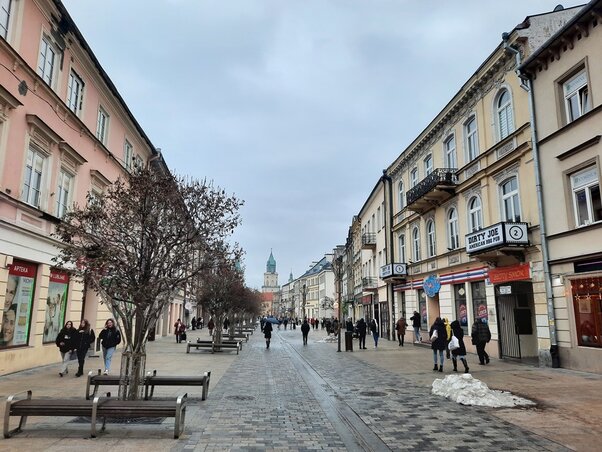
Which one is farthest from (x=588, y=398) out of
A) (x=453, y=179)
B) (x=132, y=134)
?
(x=132, y=134)

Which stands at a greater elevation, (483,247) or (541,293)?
(483,247)

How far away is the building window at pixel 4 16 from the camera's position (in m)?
12.5

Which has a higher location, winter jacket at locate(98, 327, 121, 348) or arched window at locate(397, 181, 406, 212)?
arched window at locate(397, 181, 406, 212)

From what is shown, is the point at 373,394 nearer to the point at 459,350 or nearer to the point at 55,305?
the point at 459,350

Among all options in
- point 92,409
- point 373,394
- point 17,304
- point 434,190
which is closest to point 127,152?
point 17,304

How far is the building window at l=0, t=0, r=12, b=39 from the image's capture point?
494 inches

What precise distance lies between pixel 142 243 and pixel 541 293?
523 inches

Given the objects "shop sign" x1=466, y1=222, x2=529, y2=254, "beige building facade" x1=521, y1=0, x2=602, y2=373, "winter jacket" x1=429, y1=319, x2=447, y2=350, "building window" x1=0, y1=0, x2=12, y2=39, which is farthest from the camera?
"shop sign" x1=466, y1=222, x2=529, y2=254

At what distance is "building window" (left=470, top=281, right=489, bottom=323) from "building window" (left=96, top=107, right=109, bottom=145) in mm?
18137

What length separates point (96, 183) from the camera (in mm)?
20188

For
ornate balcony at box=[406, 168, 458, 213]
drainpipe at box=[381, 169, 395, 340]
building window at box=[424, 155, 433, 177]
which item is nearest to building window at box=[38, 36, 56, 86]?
ornate balcony at box=[406, 168, 458, 213]

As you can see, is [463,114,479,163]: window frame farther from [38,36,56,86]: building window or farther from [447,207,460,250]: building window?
[38,36,56,86]: building window

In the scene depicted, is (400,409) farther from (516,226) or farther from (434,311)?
(434,311)

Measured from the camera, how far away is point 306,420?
793cm
